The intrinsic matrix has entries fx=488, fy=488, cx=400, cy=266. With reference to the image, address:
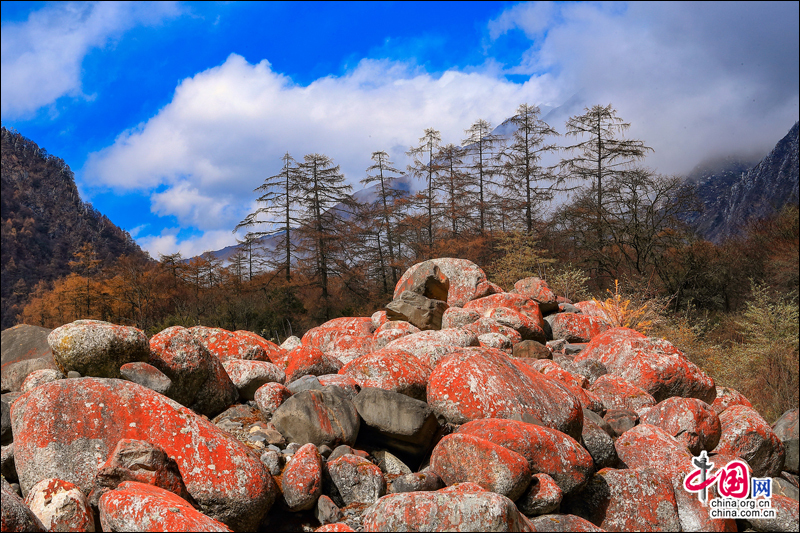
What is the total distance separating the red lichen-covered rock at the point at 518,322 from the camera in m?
9.80

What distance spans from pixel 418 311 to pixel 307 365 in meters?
3.94

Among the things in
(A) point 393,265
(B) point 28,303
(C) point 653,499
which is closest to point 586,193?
(A) point 393,265

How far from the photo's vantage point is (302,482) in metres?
4.48

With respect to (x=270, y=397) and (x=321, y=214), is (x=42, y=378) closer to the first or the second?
(x=270, y=397)

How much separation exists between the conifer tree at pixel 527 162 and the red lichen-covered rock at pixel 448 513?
24.2 metres

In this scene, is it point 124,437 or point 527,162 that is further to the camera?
point 527,162

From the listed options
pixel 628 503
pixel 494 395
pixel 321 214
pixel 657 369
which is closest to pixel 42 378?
pixel 494 395

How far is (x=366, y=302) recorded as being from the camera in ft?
84.2

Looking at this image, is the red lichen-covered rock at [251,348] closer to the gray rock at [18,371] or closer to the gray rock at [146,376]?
the gray rock at [146,376]

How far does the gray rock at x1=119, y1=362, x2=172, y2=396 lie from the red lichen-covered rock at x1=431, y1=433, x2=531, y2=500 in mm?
3292

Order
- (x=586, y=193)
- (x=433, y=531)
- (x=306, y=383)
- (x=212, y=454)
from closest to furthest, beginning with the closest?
(x=433, y=531) < (x=212, y=454) < (x=306, y=383) < (x=586, y=193)

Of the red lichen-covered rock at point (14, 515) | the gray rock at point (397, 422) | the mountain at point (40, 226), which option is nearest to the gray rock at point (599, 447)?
the gray rock at point (397, 422)

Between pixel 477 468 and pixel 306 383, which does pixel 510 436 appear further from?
pixel 306 383

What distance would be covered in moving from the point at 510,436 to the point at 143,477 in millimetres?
3279
